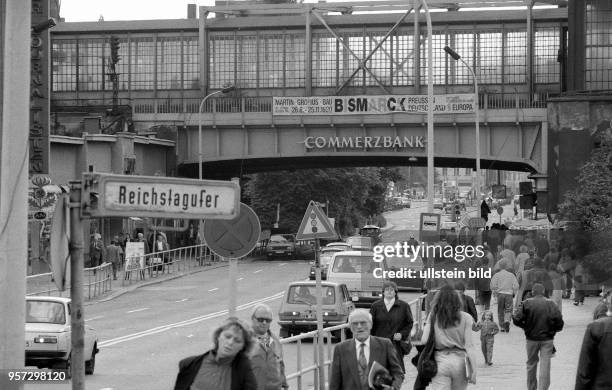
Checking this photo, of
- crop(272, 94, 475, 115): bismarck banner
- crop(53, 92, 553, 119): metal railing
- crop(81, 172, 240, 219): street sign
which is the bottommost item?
crop(81, 172, 240, 219): street sign

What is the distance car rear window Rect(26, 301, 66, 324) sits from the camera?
23.6 metres

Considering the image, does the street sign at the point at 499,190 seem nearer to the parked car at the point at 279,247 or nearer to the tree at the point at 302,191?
the parked car at the point at 279,247

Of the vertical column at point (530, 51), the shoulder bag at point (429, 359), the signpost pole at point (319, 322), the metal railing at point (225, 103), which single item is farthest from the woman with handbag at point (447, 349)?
the vertical column at point (530, 51)

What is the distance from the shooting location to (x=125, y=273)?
50.9m

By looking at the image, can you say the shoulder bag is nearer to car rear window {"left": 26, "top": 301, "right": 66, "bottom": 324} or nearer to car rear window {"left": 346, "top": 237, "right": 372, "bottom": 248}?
car rear window {"left": 26, "top": 301, "right": 66, "bottom": 324}

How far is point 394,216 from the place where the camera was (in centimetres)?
16375

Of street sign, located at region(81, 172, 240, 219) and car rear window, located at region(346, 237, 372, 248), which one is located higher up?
street sign, located at region(81, 172, 240, 219)

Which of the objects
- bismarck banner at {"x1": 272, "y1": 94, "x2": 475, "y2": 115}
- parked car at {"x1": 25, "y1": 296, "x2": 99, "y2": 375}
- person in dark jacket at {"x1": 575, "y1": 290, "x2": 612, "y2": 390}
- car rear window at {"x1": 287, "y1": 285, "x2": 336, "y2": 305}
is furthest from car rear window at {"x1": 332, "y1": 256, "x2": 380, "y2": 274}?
person in dark jacket at {"x1": 575, "y1": 290, "x2": 612, "y2": 390}

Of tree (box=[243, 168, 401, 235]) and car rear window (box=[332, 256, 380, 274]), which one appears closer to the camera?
car rear window (box=[332, 256, 380, 274])

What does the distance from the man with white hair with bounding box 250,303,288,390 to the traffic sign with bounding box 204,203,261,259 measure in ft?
2.52

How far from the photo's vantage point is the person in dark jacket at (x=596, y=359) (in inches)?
438

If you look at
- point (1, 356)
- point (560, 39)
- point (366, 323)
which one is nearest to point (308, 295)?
point (366, 323)

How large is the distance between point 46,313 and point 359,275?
16.5 meters

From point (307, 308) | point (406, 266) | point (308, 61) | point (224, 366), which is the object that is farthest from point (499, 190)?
point (224, 366)
